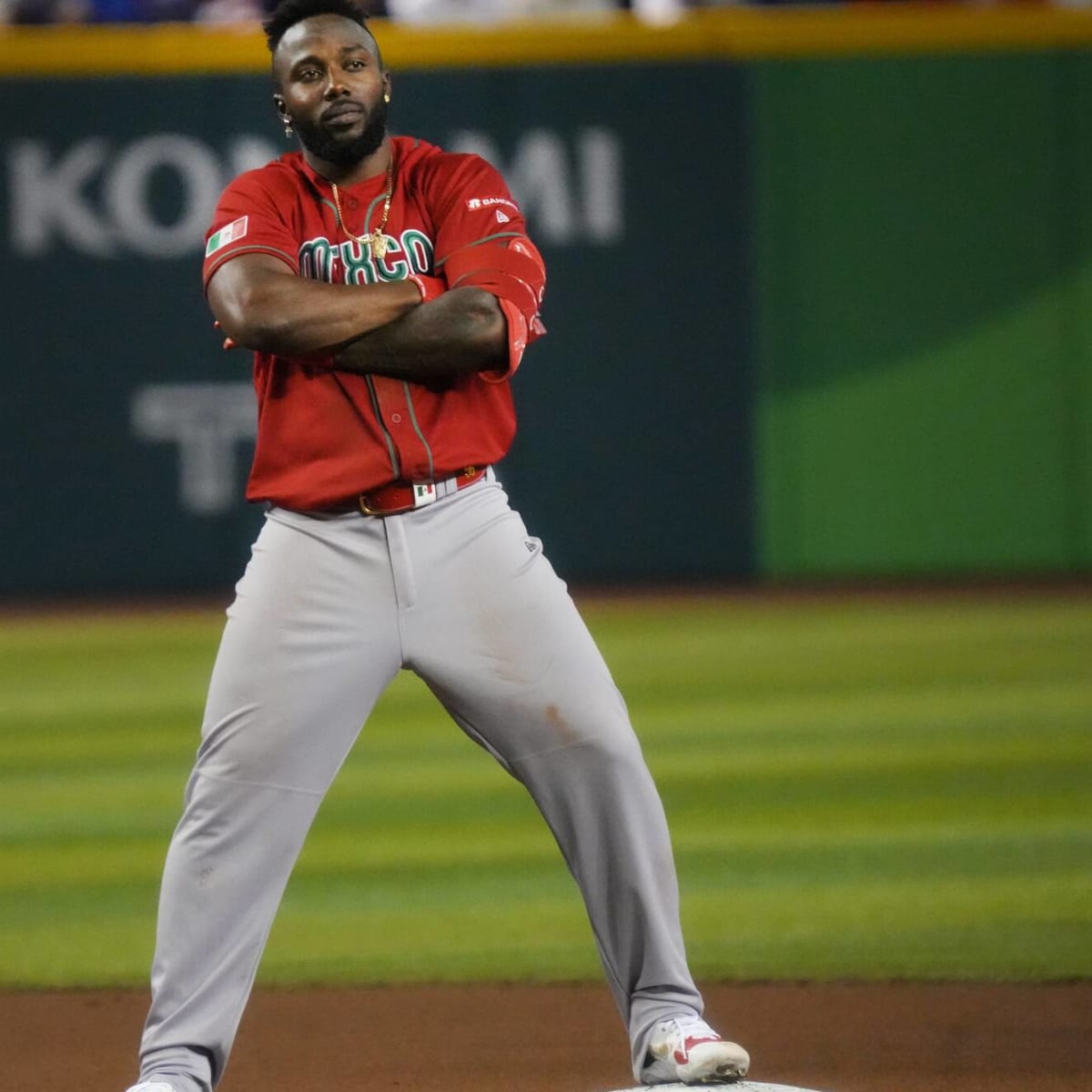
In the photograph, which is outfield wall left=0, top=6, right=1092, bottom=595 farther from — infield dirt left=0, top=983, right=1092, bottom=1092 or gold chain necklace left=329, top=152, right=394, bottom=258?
gold chain necklace left=329, top=152, right=394, bottom=258

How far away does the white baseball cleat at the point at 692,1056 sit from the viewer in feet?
11.3

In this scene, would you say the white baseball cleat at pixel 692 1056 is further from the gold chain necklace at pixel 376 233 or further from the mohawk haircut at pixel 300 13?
the mohawk haircut at pixel 300 13

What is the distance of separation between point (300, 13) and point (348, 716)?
1178 mm

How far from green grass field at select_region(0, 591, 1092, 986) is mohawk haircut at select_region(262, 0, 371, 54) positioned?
239 cm

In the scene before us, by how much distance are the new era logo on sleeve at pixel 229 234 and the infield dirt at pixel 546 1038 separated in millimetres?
1605

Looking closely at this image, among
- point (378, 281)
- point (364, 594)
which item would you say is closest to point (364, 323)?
point (378, 281)

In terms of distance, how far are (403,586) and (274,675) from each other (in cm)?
25

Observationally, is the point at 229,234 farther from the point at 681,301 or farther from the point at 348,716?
the point at 681,301

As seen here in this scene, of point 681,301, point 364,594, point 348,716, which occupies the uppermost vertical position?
point 681,301

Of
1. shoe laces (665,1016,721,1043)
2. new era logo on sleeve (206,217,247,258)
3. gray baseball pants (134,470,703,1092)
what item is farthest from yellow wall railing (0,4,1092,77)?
shoe laces (665,1016,721,1043)

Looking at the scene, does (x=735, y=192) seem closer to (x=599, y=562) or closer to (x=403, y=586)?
(x=599, y=562)

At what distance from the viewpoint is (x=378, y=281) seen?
3.50 metres

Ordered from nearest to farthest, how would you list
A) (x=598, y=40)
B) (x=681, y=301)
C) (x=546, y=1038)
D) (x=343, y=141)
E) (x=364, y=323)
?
(x=364, y=323) < (x=343, y=141) < (x=546, y=1038) < (x=598, y=40) < (x=681, y=301)

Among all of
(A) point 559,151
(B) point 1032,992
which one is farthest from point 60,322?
(B) point 1032,992
